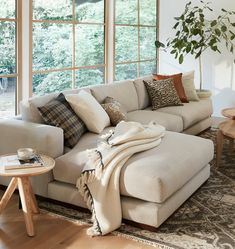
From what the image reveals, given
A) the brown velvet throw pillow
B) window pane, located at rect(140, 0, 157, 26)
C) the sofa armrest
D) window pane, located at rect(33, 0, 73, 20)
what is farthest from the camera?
window pane, located at rect(140, 0, 157, 26)

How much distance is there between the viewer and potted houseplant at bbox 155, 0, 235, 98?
619 cm

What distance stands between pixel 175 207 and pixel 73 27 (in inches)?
120

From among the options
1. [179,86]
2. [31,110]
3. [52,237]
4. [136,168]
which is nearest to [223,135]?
[179,86]

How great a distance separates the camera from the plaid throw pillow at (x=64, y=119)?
3.24 meters

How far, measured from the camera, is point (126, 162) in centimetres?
283

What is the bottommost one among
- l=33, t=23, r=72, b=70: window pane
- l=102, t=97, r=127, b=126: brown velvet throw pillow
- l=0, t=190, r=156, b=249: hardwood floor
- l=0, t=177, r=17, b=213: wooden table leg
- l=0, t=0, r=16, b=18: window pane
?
l=0, t=190, r=156, b=249: hardwood floor

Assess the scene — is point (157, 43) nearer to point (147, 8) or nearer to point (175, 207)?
point (147, 8)

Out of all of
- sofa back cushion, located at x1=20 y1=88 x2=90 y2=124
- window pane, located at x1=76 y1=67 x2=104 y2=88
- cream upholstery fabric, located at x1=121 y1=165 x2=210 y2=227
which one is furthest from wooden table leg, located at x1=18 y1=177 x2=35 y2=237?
window pane, located at x1=76 y1=67 x2=104 y2=88

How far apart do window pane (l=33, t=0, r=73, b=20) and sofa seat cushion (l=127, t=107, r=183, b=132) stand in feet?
4.85

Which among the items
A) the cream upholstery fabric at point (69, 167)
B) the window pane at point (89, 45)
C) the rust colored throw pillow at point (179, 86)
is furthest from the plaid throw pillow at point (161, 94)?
the cream upholstery fabric at point (69, 167)

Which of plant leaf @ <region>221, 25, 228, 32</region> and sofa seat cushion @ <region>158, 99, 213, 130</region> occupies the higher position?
plant leaf @ <region>221, 25, 228, 32</region>

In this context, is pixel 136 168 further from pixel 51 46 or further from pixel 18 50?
pixel 51 46

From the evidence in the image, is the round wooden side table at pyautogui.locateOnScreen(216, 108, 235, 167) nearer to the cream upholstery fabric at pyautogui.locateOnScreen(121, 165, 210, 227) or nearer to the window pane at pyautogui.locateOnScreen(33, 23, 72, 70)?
the cream upholstery fabric at pyautogui.locateOnScreen(121, 165, 210, 227)

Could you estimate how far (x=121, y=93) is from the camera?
452 cm
